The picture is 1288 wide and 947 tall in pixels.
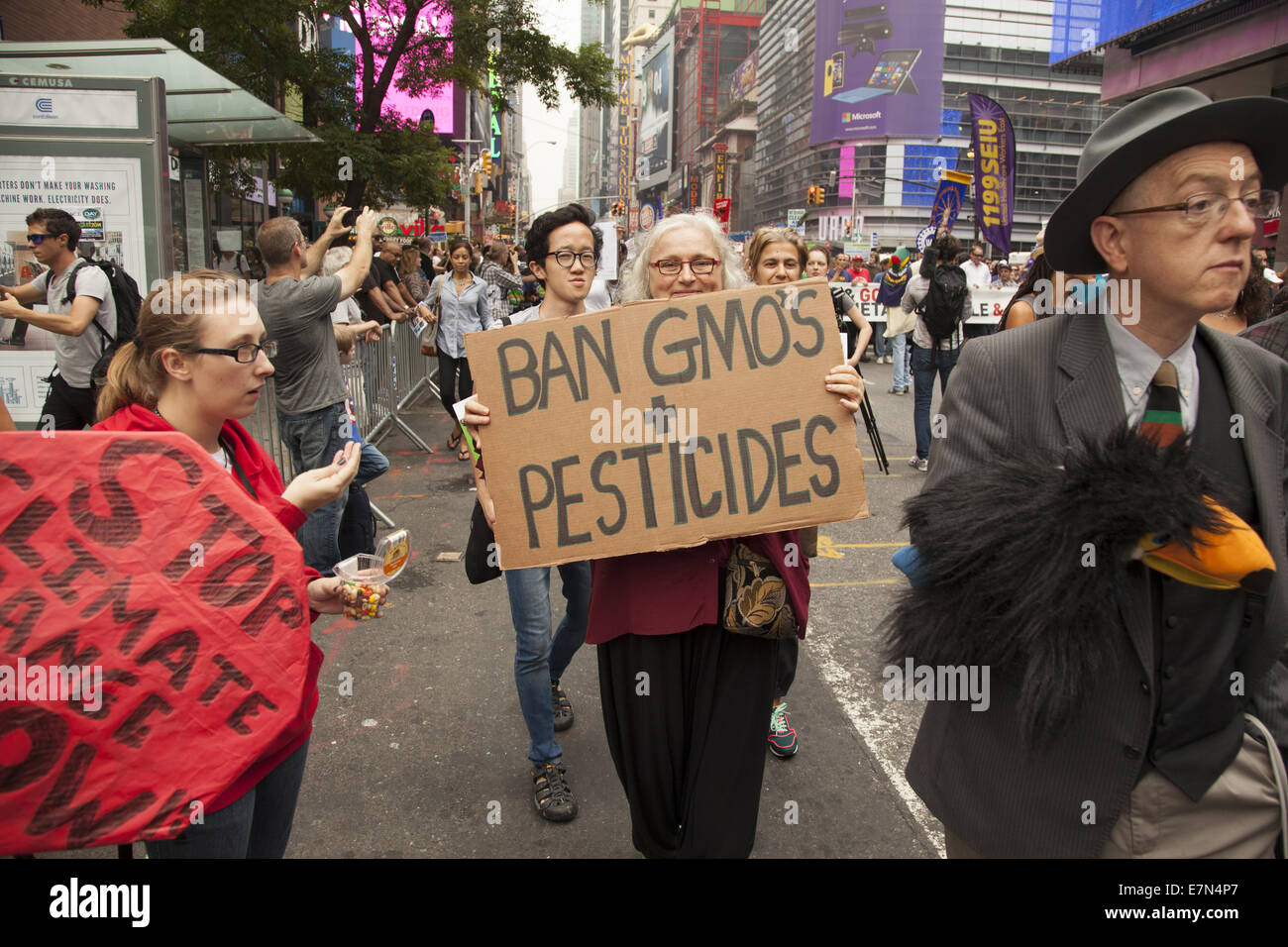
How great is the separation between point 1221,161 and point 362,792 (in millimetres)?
3583

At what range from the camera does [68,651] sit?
156cm

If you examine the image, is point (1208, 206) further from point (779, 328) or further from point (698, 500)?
point (698, 500)

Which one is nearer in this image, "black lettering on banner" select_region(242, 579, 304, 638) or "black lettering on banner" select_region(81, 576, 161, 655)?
"black lettering on banner" select_region(81, 576, 161, 655)

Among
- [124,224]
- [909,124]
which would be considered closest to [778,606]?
[124,224]

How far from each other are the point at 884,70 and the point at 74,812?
346ft

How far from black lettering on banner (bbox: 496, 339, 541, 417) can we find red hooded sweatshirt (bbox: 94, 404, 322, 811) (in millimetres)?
640

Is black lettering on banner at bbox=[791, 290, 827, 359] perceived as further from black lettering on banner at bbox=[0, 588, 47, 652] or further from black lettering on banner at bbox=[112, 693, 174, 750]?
black lettering on banner at bbox=[0, 588, 47, 652]

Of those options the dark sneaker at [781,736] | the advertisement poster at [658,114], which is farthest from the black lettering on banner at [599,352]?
the advertisement poster at [658,114]

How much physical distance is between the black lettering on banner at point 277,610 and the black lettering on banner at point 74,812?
0.35 meters

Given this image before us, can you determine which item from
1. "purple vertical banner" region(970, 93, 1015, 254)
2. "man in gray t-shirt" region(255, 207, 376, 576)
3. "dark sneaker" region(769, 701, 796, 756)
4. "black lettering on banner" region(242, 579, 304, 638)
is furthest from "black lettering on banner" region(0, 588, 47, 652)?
"purple vertical banner" region(970, 93, 1015, 254)

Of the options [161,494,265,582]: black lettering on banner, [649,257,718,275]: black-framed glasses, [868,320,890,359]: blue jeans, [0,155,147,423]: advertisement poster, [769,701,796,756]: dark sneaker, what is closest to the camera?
[161,494,265,582]: black lettering on banner

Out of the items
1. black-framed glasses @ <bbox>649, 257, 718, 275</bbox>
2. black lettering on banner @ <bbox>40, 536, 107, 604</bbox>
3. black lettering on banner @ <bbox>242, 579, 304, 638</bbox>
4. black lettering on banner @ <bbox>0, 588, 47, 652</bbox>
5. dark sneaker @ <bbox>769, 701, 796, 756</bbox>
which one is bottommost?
dark sneaker @ <bbox>769, 701, 796, 756</bbox>

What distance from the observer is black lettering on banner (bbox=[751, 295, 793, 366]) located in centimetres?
235
